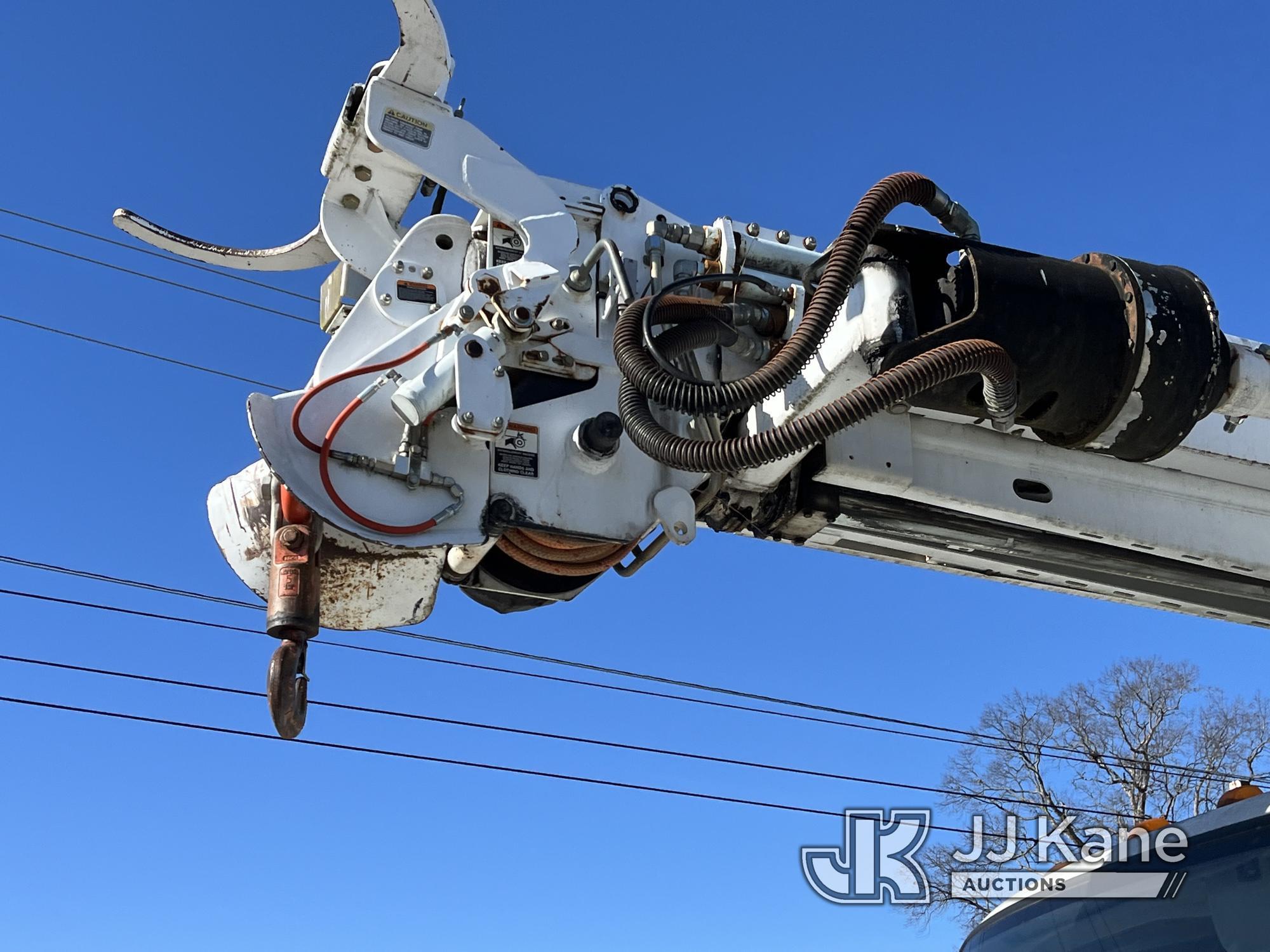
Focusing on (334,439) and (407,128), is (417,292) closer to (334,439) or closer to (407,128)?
(407,128)

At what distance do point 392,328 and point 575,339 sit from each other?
497 mm

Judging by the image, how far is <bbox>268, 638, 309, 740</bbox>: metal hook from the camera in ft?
11.4

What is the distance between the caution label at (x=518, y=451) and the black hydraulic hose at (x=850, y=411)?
40cm

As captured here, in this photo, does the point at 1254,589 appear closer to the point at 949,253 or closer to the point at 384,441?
the point at 949,253

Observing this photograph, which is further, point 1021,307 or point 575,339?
point 575,339

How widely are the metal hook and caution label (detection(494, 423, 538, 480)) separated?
705 mm

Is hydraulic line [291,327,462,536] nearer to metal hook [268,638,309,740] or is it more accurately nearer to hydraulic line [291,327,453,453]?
hydraulic line [291,327,453,453]

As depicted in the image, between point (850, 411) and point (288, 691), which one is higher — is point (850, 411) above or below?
above

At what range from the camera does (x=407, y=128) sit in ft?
13.3

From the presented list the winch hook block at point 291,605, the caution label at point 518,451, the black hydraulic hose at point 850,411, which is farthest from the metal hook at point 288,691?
the black hydraulic hose at point 850,411

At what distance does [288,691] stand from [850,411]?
1500 millimetres

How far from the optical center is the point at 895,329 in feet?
11.4

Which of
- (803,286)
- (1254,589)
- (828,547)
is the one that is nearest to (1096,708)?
(1254,589)

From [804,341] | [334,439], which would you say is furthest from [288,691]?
[804,341]
